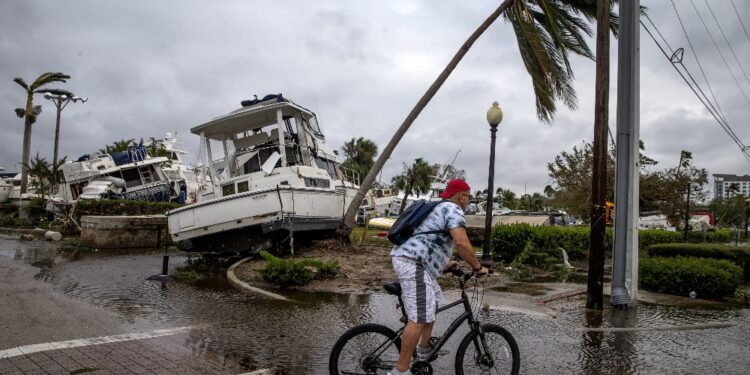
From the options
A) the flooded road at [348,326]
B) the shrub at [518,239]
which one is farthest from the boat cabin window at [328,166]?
the flooded road at [348,326]

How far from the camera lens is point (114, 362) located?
508 centimetres

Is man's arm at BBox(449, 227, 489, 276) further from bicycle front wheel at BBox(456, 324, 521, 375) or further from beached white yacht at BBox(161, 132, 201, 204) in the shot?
Result: beached white yacht at BBox(161, 132, 201, 204)

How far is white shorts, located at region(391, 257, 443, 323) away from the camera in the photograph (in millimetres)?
4215

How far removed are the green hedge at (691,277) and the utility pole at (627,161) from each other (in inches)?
87.0

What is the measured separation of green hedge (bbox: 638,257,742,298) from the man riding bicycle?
7.90 meters

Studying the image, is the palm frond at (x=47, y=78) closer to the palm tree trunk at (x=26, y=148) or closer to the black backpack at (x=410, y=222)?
the palm tree trunk at (x=26, y=148)

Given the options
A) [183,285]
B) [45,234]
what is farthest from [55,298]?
[45,234]

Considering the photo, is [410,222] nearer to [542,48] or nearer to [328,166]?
[542,48]

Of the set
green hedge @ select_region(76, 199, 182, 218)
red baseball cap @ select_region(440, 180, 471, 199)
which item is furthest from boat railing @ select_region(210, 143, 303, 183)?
red baseball cap @ select_region(440, 180, 471, 199)

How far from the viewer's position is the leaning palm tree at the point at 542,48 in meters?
14.9

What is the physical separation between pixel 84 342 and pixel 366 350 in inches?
130

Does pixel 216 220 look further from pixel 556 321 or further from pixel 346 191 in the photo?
pixel 556 321

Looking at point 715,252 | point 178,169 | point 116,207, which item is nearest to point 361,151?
point 178,169

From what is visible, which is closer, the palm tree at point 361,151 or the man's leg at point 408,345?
Result: the man's leg at point 408,345
